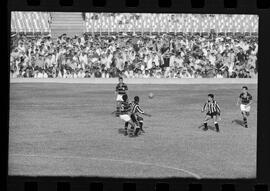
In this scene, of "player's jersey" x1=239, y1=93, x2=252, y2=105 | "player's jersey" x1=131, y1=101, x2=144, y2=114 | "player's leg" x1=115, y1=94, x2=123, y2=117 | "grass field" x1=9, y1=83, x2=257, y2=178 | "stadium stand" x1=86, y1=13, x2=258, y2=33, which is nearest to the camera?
"grass field" x1=9, y1=83, x2=257, y2=178

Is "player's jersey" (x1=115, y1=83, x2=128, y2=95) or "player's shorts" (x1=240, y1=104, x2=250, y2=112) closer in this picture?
"player's shorts" (x1=240, y1=104, x2=250, y2=112)

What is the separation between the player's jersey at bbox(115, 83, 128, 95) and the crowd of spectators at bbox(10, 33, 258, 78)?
212mm

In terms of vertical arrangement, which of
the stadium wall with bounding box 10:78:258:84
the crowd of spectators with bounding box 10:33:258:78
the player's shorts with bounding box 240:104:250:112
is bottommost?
the player's shorts with bounding box 240:104:250:112

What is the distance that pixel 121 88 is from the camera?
14898 millimetres

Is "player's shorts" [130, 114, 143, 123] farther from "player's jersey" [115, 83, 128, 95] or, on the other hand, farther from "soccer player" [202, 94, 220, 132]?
"soccer player" [202, 94, 220, 132]

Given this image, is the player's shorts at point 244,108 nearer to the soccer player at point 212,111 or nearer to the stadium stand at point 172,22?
the soccer player at point 212,111

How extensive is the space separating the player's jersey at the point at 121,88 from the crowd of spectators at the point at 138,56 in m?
0.21

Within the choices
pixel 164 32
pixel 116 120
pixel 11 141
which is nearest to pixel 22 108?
pixel 11 141

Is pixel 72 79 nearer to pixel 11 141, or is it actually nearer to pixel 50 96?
pixel 50 96

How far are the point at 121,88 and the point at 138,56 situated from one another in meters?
0.65

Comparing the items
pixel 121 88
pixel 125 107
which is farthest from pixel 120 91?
pixel 125 107

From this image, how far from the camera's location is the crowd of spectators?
48.4 feet

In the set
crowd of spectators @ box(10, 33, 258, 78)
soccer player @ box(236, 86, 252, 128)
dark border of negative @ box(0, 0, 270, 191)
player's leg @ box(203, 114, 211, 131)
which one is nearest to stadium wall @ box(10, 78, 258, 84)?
crowd of spectators @ box(10, 33, 258, 78)

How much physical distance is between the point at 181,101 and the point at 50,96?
251 centimetres
